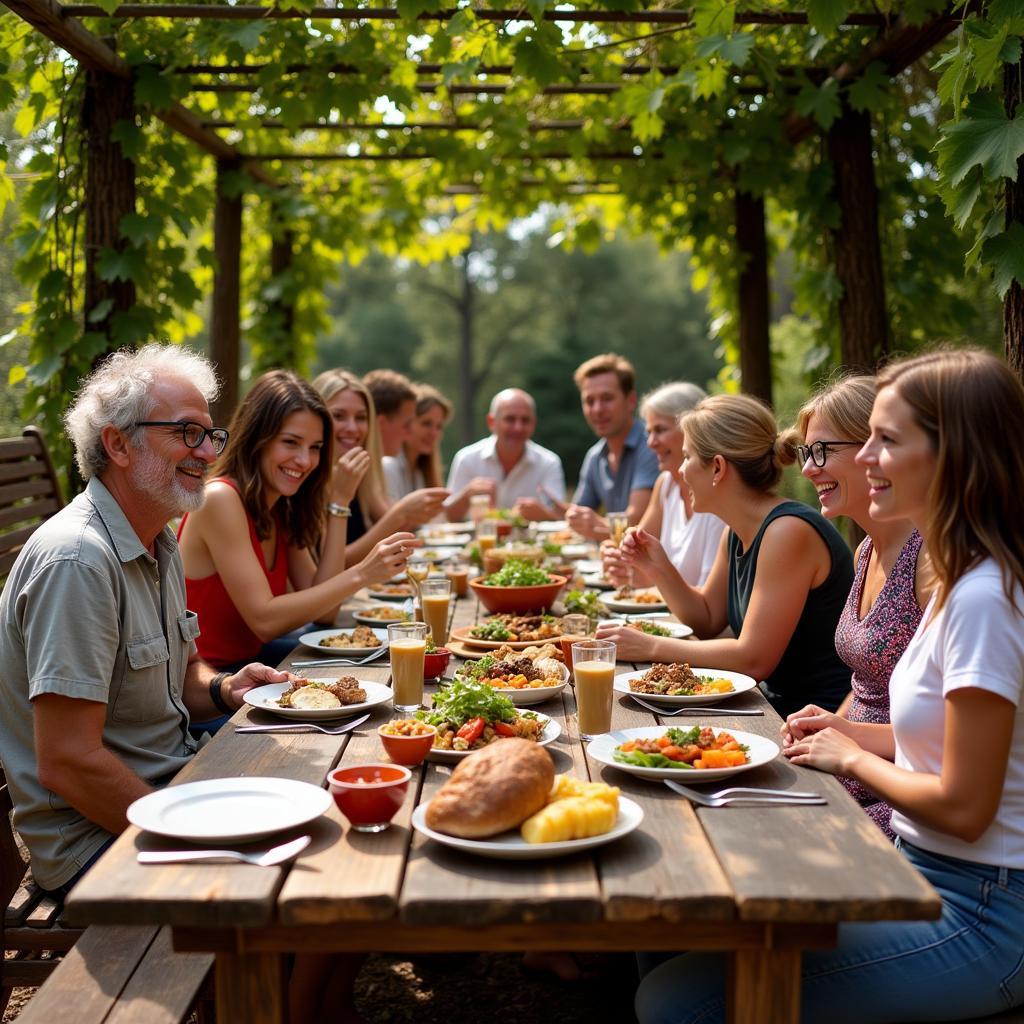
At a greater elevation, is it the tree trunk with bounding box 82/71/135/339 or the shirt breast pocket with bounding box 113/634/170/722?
the tree trunk with bounding box 82/71/135/339

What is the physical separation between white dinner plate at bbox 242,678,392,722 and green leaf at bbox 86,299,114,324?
2.81 metres

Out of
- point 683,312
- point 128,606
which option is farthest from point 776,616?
point 683,312

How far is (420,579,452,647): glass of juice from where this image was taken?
3.39 metres

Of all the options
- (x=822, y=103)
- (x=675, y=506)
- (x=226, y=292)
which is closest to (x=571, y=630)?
(x=675, y=506)

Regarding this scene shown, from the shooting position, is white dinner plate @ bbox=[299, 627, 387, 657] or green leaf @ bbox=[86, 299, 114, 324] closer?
white dinner plate @ bbox=[299, 627, 387, 657]

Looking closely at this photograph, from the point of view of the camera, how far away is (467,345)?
28484 millimetres

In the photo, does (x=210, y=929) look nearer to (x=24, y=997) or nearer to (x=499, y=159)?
(x=24, y=997)

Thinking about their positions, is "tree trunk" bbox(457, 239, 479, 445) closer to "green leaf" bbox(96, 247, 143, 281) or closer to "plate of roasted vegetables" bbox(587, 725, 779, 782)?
"green leaf" bbox(96, 247, 143, 281)

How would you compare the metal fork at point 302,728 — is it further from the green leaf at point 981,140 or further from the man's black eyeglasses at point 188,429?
the green leaf at point 981,140

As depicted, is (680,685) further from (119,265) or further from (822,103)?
(822,103)

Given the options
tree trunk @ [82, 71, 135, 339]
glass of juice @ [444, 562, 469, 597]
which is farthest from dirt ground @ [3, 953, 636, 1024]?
tree trunk @ [82, 71, 135, 339]

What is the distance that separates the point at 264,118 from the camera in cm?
629

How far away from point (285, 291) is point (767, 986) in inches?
307

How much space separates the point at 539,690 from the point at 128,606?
995 millimetres
